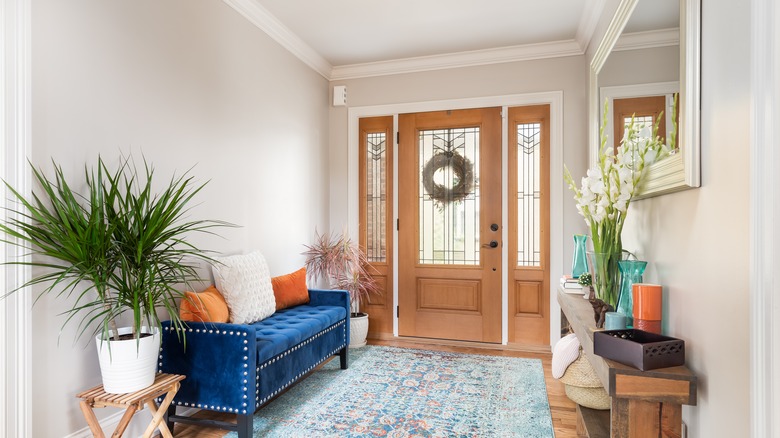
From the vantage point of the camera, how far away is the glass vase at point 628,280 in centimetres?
190

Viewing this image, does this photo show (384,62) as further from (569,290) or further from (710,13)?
(710,13)

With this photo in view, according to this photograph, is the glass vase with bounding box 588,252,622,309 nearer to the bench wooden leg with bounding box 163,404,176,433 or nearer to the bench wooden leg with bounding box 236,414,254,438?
the bench wooden leg with bounding box 236,414,254,438

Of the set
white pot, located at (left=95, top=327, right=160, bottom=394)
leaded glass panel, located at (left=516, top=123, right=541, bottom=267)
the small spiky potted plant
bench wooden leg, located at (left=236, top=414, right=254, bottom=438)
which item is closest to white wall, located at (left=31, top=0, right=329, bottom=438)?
the small spiky potted plant

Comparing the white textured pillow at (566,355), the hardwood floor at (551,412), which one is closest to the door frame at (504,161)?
the hardwood floor at (551,412)

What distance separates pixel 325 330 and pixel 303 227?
1243 millimetres

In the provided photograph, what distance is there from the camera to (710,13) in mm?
1430

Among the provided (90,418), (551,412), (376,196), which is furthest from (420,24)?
(90,418)

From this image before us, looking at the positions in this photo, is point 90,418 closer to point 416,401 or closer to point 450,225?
point 416,401

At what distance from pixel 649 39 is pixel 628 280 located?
1039mm

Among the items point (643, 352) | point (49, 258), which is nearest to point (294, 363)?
point (49, 258)

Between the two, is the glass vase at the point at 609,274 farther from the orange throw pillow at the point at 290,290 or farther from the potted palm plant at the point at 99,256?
the orange throw pillow at the point at 290,290

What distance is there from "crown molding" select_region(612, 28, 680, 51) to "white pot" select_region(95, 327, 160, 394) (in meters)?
2.43

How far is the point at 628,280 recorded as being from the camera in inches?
76.2

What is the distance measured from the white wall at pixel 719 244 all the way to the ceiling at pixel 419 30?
6.71 ft
